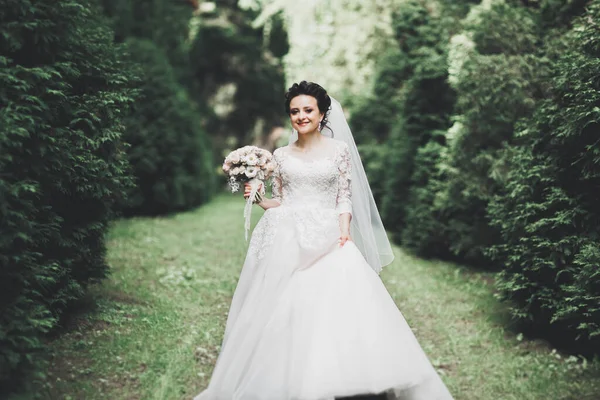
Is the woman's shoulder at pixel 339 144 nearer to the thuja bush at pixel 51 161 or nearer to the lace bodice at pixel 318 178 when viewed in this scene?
A: the lace bodice at pixel 318 178

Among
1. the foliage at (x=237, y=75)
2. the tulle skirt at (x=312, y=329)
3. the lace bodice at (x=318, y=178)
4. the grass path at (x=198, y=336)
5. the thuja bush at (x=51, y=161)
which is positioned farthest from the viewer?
the foliage at (x=237, y=75)

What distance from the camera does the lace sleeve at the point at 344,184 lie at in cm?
493

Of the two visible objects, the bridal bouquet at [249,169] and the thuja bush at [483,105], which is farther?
the thuja bush at [483,105]

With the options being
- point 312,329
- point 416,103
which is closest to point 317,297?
point 312,329

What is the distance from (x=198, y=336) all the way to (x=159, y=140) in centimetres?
755

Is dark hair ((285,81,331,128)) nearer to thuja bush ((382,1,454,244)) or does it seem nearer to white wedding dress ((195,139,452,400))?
white wedding dress ((195,139,452,400))

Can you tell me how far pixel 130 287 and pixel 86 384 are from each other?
8.22ft

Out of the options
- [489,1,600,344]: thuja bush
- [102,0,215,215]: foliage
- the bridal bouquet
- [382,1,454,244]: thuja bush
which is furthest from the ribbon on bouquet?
[102,0,215,215]: foliage

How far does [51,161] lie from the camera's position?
14.8 feet

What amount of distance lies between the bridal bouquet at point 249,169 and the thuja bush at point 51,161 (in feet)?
4.53

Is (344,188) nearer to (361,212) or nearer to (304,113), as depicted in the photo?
(361,212)

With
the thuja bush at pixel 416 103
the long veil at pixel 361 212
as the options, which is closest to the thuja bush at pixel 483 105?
the thuja bush at pixel 416 103

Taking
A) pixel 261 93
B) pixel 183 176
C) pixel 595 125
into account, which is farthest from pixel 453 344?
pixel 261 93

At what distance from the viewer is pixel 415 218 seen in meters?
10.8
